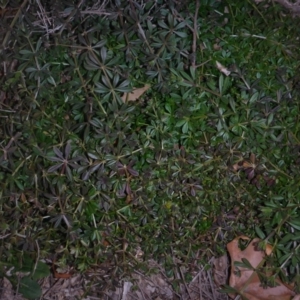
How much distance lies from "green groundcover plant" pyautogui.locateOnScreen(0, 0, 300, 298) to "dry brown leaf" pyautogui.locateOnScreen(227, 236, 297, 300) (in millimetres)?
88

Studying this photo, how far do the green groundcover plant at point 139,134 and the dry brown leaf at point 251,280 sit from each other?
0.09 metres

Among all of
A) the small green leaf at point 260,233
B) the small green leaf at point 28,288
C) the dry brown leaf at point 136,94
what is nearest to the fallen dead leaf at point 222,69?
the dry brown leaf at point 136,94

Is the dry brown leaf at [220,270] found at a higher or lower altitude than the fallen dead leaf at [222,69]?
lower

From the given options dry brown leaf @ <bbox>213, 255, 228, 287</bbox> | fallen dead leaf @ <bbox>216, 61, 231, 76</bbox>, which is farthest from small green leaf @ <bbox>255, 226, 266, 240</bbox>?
fallen dead leaf @ <bbox>216, 61, 231, 76</bbox>

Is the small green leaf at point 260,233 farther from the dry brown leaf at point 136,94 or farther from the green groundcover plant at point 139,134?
the dry brown leaf at point 136,94

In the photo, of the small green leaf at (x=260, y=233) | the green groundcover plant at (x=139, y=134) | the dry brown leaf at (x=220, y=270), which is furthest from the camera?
the dry brown leaf at (x=220, y=270)

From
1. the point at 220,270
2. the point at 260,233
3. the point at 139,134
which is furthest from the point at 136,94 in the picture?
the point at 220,270

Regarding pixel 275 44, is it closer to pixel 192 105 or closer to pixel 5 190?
pixel 192 105

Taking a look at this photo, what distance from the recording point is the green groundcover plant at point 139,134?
220 centimetres

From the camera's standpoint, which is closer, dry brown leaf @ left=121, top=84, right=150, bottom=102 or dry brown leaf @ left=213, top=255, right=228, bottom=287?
dry brown leaf @ left=121, top=84, right=150, bottom=102

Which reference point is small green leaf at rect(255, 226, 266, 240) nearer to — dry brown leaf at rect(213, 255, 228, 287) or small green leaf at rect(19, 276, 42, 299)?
dry brown leaf at rect(213, 255, 228, 287)

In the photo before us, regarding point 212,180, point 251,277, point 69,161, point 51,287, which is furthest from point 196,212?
point 51,287

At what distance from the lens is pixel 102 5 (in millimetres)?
2312

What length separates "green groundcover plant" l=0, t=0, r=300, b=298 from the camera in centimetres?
220
